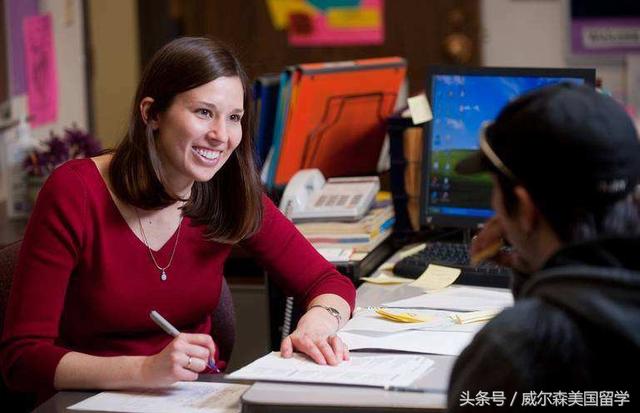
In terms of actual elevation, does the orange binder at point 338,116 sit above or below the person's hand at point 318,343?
above

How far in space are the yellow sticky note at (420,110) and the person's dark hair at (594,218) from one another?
1.40 m

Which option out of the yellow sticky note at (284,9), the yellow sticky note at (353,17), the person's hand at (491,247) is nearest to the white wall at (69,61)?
the yellow sticky note at (284,9)

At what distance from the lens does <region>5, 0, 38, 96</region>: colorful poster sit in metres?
3.22

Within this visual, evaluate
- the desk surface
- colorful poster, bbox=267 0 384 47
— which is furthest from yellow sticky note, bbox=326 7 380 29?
the desk surface

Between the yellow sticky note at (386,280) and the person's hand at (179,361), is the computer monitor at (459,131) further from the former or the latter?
the person's hand at (179,361)

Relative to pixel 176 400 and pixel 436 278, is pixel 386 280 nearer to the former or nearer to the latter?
pixel 436 278

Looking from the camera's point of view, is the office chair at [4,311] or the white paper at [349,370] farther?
the office chair at [4,311]

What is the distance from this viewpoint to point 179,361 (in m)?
1.61

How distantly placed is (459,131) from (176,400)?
116 centimetres

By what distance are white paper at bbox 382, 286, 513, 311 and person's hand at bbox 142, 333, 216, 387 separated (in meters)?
0.54

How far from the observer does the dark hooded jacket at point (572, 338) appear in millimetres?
1074

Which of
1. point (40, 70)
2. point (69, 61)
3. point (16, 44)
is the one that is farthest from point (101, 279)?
point (69, 61)

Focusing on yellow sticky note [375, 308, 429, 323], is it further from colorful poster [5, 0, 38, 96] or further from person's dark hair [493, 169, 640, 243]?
colorful poster [5, 0, 38, 96]

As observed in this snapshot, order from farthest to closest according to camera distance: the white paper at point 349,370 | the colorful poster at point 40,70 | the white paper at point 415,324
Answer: the colorful poster at point 40,70 → the white paper at point 415,324 → the white paper at point 349,370
